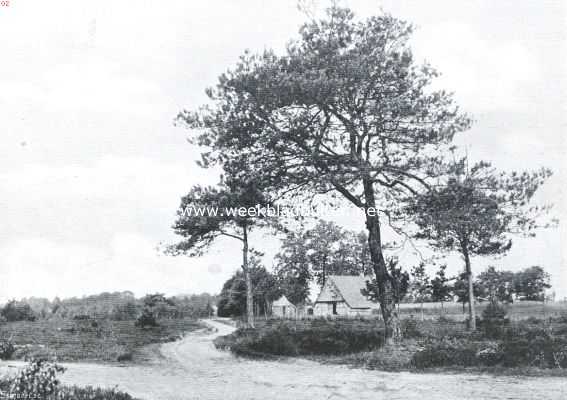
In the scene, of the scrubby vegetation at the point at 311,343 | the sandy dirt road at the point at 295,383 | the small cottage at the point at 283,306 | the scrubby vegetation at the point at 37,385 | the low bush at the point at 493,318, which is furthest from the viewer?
the small cottage at the point at 283,306

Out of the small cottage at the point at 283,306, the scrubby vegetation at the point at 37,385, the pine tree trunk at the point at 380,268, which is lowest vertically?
the small cottage at the point at 283,306

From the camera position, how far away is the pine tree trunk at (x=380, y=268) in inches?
658

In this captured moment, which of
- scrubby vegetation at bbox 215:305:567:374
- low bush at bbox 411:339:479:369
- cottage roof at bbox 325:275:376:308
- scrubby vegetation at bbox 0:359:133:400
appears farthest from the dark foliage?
scrubby vegetation at bbox 0:359:133:400

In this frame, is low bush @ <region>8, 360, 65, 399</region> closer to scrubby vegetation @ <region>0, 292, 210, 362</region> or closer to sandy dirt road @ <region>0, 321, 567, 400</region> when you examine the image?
sandy dirt road @ <region>0, 321, 567, 400</region>

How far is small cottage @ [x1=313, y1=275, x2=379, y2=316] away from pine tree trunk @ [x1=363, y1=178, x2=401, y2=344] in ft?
144

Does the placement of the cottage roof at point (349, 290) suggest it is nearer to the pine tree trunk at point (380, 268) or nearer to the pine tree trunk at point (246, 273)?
the pine tree trunk at point (246, 273)

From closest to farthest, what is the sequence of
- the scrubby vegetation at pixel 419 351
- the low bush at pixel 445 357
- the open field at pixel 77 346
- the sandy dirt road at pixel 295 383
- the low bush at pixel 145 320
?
the sandy dirt road at pixel 295 383
the scrubby vegetation at pixel 419 351
the low bush at pixel 445 357
the open field at pixel 77 346
the low bush at pixel 145 320

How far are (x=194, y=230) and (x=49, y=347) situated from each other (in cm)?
753

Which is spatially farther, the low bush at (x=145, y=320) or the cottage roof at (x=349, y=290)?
the cottage roof at (x=349, y=290)

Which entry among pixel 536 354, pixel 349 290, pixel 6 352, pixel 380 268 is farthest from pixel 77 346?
pixel 349 290

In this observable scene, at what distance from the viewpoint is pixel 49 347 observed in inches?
863

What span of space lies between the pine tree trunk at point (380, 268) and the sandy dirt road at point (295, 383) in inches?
109

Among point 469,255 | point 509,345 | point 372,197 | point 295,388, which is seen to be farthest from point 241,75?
point 469,255

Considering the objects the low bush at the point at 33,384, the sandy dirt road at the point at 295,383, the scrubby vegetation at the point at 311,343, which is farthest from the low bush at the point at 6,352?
the low bush at the point at 33,384
